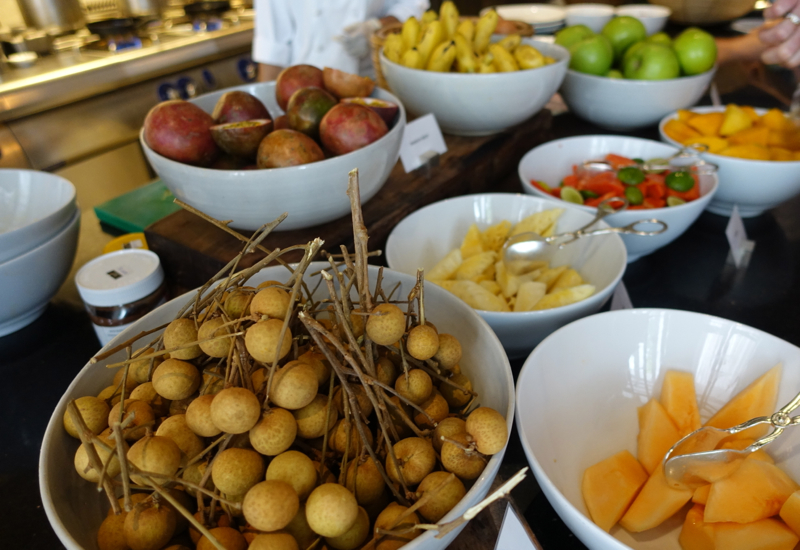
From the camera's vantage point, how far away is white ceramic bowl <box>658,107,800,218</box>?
32.0 inches

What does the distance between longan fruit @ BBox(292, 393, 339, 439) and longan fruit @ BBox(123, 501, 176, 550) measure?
0.10 meters

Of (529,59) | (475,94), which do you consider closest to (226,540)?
(475,94)

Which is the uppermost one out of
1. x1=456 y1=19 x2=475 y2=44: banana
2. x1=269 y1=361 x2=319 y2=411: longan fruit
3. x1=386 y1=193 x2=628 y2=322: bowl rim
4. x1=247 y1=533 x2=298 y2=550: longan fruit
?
x1=456 y1=19 x2=475 y2=44: banana

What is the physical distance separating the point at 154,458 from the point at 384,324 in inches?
6.7

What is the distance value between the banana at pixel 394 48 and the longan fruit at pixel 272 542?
87cm

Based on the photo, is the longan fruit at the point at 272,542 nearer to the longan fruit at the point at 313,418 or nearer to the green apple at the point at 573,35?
the longan fruit at the point at 313,418

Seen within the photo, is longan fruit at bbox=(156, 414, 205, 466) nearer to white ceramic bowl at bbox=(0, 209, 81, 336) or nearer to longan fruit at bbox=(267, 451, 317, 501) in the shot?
longan fruit at bbox=(267, 451, 317, 501)

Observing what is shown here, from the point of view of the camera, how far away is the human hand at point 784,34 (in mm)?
1217

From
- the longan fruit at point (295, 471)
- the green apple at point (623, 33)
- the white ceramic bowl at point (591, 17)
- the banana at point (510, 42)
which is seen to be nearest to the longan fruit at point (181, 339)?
the longan fruit at point (295, 471)

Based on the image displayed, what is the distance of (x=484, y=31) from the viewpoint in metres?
0.99

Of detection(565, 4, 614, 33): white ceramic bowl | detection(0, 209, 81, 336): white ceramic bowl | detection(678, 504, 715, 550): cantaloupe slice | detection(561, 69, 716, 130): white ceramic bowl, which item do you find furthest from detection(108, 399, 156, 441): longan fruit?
detection(565, 4, 614, 33): white ceramic bowl

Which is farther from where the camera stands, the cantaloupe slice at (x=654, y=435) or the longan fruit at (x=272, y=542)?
the cantaloupe slice at (x=654, y=435)

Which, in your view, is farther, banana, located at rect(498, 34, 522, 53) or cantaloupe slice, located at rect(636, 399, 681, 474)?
banana, located at rect(498, 34, 522, 53)

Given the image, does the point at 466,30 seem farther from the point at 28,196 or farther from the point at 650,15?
the point at 650,15
